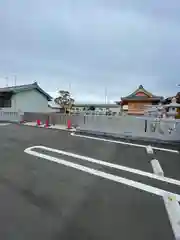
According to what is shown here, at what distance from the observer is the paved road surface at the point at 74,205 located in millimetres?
2092

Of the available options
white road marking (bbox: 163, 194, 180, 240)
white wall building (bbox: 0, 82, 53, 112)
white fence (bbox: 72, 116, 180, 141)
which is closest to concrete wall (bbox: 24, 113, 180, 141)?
white fence (bbox: 72, 116, 180, 141)

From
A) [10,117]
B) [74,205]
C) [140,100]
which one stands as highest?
[140,100]

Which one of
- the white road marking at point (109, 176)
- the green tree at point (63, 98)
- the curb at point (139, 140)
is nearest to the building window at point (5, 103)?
the green tree at point (63, 98)

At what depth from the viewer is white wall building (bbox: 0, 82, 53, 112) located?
60.3ft

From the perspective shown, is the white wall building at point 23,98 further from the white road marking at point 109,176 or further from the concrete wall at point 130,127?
the white road marking at point 109,176

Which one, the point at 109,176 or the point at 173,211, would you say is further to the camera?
the point at 109,176

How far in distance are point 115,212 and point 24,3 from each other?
8.68m

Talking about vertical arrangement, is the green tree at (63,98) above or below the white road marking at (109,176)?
above

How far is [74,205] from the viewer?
267 cm

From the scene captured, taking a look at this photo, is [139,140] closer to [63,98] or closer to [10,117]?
[10,117]

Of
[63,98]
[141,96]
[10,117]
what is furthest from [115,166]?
[63,98]

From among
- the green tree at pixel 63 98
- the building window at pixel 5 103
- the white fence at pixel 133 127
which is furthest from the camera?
the green tree at pixel 63 98

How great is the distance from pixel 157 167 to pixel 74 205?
2617 mm

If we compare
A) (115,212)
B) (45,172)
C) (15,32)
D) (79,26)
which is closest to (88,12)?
(79,26)
